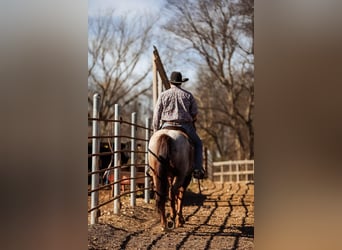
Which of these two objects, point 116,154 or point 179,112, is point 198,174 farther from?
point 116,154

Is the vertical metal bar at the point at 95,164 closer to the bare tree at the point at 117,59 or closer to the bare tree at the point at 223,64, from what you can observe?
the bare tree at the point at 117,59

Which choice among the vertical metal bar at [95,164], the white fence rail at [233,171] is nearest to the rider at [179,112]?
the white fence rail at [233,171]

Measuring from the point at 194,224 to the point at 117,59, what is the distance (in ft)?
4.25

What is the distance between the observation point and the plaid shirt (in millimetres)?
3498

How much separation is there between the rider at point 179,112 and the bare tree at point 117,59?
0.56ft

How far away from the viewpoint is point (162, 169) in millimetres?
3516

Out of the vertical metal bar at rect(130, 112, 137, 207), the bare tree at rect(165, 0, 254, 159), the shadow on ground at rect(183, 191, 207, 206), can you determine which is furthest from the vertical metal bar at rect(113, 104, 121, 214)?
the bare tree at rect(165, 0, 254, 159)

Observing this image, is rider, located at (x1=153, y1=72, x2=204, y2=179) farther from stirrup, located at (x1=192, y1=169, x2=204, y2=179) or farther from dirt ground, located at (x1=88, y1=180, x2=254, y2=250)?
dirt ground, located at (x1=88, y1=180, x2=254, y2=250)

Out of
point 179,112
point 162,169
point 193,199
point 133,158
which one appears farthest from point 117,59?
point 193,199

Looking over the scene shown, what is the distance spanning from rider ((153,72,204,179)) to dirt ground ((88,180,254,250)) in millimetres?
198

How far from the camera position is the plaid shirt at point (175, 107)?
3.50 meters
